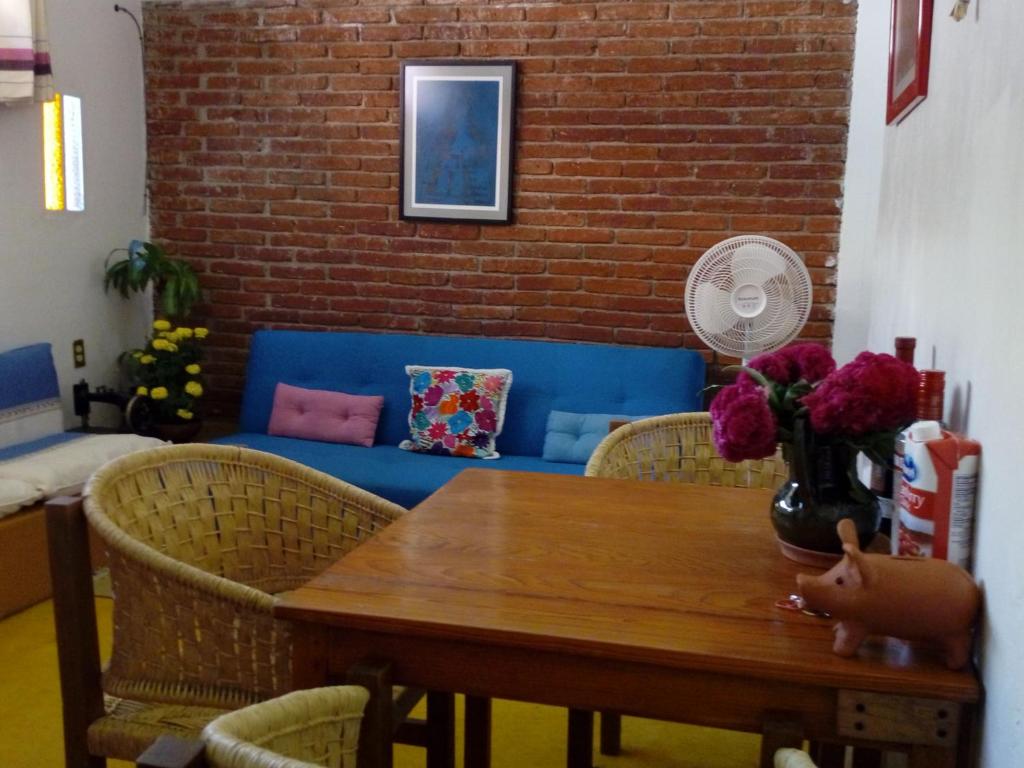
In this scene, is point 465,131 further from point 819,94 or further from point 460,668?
point 460,668

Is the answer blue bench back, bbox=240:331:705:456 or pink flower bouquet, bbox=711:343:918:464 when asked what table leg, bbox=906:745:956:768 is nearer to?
pink flower bouquet, bbox=711:343:918:464

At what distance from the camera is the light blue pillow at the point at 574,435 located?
369 cm

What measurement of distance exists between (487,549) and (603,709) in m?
0.35

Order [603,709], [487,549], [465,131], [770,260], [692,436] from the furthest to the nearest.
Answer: [465,131], [770,260], [692,436], [487,549], [603,709]

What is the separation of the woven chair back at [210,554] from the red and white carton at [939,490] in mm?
925

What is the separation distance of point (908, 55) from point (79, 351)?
11.4 feet

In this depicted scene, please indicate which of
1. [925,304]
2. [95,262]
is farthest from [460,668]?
[95,262]

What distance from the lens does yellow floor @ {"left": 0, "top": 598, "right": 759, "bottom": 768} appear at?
2.33 m

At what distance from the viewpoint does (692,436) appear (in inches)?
89.1

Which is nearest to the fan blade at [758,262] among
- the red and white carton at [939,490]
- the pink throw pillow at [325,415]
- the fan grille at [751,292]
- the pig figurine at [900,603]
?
the fan grille at [751,292]

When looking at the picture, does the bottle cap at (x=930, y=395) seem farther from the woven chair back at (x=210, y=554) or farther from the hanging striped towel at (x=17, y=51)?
the hanging striped towel at (x=17, y=51)

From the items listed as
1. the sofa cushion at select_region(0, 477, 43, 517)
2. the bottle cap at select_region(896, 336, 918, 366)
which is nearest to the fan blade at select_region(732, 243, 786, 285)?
the bottle cap at select_region(896, 336, 918, 366)

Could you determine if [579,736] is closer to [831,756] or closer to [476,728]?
[476,728]

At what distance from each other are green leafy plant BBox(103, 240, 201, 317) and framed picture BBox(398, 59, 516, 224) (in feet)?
3.35
